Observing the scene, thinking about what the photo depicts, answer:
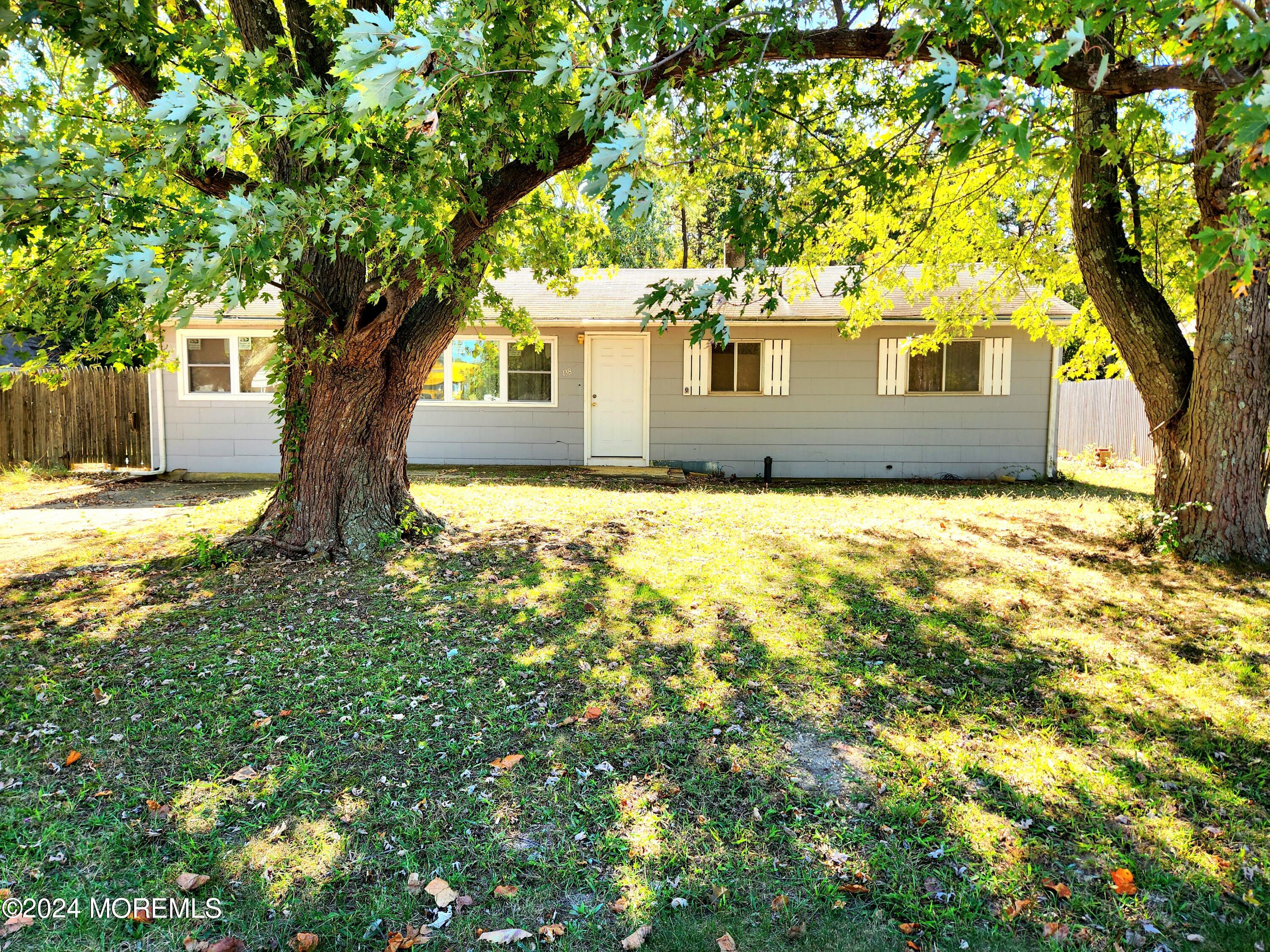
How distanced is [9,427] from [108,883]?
14.1 meters

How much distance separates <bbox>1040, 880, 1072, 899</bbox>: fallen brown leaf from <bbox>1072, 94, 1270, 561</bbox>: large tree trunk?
527 centimetres

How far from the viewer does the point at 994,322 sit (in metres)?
12.3

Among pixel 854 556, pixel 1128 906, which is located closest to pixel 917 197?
pixel 854 556

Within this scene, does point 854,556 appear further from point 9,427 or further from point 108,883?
point 9,427

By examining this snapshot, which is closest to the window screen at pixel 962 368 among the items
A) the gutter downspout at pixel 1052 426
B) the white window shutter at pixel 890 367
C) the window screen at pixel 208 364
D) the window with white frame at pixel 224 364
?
the white window shutter at pixel 890 367

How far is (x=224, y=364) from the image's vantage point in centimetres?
1329

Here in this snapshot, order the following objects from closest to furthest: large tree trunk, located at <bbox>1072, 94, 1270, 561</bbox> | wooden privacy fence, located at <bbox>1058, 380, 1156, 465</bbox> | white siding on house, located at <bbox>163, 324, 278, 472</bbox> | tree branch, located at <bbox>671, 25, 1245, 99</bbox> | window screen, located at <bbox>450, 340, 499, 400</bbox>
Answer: tree branch, located at <bbox>671, 25, 1245, 99</bbox>, large tree trunk, located at <bbox>1072, 94, 1270, 561</bbox>, white siding on house, located at <bbox>163, 324, 278, 472</bbox>, window screen, located at <bbox>450, 340, 499, 400</bbox>, wooden privacy fence, located at <bbox>1058, 380, 1156, 465</bbox>

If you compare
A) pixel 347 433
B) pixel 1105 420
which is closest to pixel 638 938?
pixel 347 433

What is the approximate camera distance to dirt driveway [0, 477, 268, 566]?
773cm

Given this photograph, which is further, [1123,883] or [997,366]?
[997,366]

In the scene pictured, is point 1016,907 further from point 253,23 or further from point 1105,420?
point 1105,420

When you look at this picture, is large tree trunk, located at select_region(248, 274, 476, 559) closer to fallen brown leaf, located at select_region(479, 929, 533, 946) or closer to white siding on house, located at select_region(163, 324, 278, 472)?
fallen brown leaf, located at select_region(479, 929, 533, 946)

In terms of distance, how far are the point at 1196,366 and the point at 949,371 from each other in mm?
6528

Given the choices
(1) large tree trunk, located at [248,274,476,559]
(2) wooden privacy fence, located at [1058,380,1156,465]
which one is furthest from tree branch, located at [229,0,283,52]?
(2) wooden privacy fence, located at [1058,380,1156,465]
